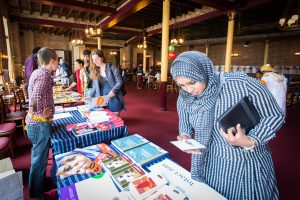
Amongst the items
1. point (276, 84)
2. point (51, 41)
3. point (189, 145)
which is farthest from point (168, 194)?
point (51, 41)

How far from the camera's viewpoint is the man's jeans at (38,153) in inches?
68.0

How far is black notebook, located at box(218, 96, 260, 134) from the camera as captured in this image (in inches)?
31.6

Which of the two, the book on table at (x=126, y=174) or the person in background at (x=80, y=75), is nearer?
the book on table at (x=126, y=174)

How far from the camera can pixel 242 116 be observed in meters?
0.82

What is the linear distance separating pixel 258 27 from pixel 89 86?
1196 centimetres

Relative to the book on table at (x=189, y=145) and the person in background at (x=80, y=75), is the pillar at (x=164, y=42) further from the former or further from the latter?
the book on table at (x=189, y=145)

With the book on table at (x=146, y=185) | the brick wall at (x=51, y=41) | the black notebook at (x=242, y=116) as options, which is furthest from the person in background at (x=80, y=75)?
the brick wall at (x=51, y=41)

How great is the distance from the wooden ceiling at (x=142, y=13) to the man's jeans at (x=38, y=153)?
5.93m

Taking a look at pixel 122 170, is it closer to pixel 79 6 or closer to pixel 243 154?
pixel 243 154

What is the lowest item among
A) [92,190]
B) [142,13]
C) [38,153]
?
[38,153]

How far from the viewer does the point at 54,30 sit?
13312mm

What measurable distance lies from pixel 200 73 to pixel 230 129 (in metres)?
0.32

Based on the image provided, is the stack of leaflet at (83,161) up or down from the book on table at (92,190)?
up

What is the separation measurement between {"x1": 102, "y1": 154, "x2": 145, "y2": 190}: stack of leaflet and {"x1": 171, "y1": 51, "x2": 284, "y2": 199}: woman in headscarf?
419mm
